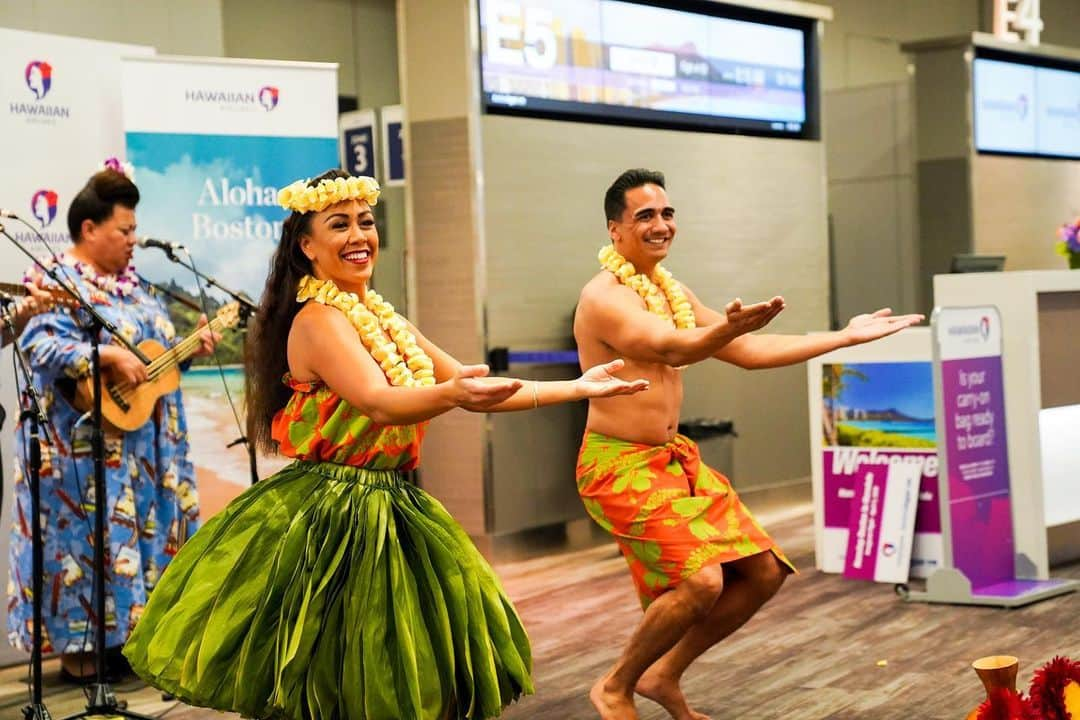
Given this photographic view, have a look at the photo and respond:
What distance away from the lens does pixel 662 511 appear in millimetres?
3969

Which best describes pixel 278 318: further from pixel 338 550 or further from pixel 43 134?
pixel 43 134

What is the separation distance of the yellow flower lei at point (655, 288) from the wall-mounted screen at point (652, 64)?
2912 mm

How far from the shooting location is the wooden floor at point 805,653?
446 cm

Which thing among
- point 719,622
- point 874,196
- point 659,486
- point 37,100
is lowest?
point 719,622

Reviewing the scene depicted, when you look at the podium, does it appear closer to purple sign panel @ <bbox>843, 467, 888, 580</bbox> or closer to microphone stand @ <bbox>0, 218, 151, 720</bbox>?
purple sign panel @ <bbox>843, 467, 888, 580</bbox>

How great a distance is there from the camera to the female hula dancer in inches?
119

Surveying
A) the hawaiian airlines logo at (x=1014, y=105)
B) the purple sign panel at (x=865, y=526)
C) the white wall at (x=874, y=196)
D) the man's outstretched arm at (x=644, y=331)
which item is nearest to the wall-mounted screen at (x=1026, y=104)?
the hawaiian airlines logo at (x=1014, y=105)

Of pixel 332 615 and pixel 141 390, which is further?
pixel 141 390

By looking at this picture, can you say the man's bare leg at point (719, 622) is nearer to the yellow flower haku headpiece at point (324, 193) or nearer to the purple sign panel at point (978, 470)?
the yellow flower haku headpiece at point (324, 193)

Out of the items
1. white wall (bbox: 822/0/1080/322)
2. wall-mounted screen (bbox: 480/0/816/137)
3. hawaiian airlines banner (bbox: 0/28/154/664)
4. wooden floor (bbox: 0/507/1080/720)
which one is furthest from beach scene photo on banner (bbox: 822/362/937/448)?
white wall (bbox: 822/0/1080/322)

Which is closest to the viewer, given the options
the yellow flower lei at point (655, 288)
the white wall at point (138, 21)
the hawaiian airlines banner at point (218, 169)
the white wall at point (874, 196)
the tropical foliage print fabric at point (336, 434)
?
the tropical foliage print fabric at point (336, 434)

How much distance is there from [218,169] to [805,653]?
279 centimetres

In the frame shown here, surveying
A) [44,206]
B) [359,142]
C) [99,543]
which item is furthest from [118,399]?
[359,142]

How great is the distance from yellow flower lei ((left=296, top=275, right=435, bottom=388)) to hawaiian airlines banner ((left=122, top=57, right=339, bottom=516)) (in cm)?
230
